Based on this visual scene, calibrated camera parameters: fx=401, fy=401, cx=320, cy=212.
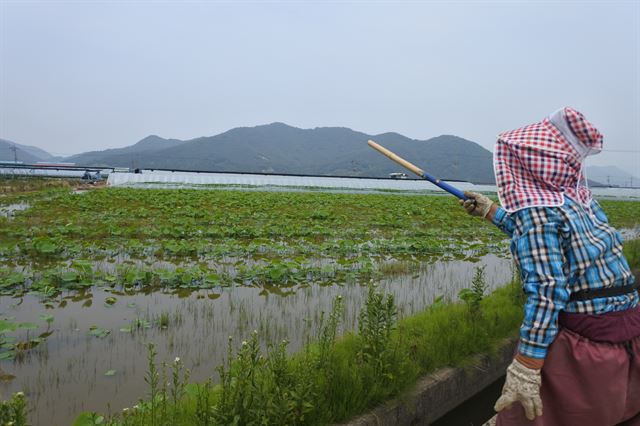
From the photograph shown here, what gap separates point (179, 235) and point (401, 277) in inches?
222

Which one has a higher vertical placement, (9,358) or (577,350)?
(577,350)

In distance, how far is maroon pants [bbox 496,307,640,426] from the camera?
58.7 inches

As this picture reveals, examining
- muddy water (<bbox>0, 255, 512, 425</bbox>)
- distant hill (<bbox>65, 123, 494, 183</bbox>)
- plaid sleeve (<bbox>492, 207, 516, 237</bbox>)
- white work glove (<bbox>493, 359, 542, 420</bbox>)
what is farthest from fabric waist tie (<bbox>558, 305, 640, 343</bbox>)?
distant hill (<bbox>65, 123, 494, 183</bbox>)

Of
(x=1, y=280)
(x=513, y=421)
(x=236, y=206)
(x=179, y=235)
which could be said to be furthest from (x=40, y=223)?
(x=513, y=421)

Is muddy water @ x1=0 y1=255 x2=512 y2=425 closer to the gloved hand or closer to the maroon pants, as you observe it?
the gloved hand

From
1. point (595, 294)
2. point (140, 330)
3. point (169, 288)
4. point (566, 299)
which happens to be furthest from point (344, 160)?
point (566, 299)

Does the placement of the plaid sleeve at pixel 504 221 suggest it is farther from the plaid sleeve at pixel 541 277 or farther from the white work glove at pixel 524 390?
the white work glove at pixel 524 390

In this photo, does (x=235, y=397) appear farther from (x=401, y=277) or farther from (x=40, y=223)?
(x=40, y=223)

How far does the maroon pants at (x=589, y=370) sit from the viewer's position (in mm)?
1492

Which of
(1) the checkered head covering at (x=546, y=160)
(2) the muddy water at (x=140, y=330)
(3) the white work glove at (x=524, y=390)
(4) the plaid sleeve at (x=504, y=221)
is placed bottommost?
(2) the muddy water at (x=140, y=330)

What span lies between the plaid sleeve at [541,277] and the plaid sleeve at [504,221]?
9.3 inches

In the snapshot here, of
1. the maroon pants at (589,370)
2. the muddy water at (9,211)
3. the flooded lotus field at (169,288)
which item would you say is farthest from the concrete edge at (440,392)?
the muddy water at (9,211)

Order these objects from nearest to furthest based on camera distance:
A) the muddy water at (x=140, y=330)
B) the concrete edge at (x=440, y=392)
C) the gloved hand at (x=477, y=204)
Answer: the gloved hand at (x=477, y=204), the concrete edge at (x=440, y=392), the muddy water at (x=140, y=330)

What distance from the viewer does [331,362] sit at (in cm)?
273
